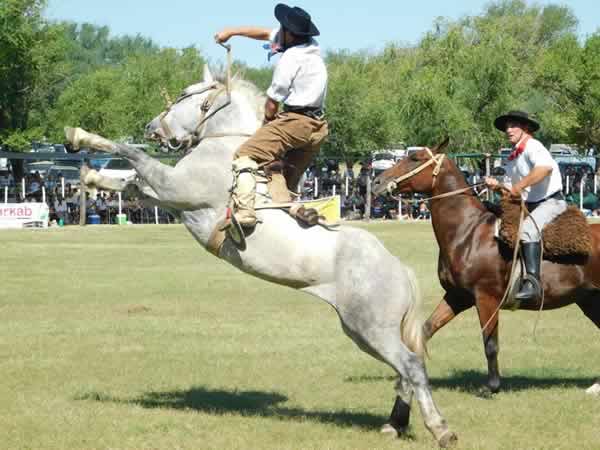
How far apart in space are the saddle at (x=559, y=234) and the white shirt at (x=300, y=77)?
127 inches

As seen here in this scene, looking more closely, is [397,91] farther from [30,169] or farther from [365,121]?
[30,169]

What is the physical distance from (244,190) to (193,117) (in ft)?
3.70

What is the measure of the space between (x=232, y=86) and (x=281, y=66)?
87 centimetres

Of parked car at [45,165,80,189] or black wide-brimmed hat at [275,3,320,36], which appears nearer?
black wide-brimmed hat at [275,3,320,36]

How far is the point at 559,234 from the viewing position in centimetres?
1102

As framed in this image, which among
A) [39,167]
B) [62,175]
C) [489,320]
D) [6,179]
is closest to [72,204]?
[6,179]

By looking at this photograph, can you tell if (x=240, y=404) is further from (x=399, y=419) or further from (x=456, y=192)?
(x=456, y=192)

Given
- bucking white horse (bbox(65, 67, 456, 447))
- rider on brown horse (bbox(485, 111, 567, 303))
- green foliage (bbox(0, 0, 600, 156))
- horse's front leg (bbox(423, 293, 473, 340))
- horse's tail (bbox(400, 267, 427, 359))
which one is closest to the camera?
bucking white horse (bbox(65, 67, 456, 447))

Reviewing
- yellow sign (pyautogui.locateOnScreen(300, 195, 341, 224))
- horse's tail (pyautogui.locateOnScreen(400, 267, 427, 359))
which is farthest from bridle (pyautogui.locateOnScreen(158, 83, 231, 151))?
horse's tail (pyautogui.locateOnScreen(400, 267, 427, 359))

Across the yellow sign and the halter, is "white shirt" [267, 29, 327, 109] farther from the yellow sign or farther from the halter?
the halter

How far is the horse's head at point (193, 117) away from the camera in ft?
30.5

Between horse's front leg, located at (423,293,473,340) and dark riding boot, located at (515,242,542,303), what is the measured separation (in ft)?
2.70

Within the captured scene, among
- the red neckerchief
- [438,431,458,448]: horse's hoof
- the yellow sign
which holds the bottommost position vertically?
[438,431,458,448]: horse's hoof

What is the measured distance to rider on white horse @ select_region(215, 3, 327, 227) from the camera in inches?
341
